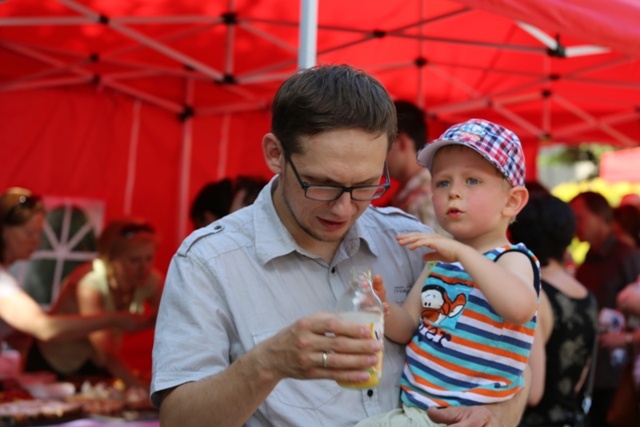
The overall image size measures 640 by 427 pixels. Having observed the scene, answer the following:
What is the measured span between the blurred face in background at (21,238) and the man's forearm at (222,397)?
327 centimetres

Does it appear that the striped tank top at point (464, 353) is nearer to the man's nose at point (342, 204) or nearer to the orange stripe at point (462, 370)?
the orange stripe at point (462, 370)

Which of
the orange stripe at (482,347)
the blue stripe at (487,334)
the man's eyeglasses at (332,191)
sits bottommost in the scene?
the orange stripe at (482,347)

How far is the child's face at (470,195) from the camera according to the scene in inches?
96.0

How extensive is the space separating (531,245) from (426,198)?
63 cm

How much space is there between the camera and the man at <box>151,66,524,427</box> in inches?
82.5

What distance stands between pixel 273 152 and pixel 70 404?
9.48 feet

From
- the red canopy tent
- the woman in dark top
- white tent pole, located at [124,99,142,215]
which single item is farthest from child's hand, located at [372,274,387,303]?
white tent pole, located at [124,99,142,215]

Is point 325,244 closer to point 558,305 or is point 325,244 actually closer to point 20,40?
point 558,305

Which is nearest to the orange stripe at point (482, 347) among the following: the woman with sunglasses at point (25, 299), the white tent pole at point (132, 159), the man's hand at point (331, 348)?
the man's hand at point (331, 348)

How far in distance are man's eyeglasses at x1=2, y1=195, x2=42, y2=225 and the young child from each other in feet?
11.0

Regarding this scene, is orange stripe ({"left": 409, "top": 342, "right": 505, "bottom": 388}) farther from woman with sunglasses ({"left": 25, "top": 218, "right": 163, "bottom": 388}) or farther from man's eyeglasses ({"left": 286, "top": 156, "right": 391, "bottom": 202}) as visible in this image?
woman with sunglasses ({"left": 25, "top": 218, "right": 163, "bottom": 388})

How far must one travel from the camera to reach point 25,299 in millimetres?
4832

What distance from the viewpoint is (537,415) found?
3.79 m

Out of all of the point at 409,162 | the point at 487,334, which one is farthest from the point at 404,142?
the point at 487,334
